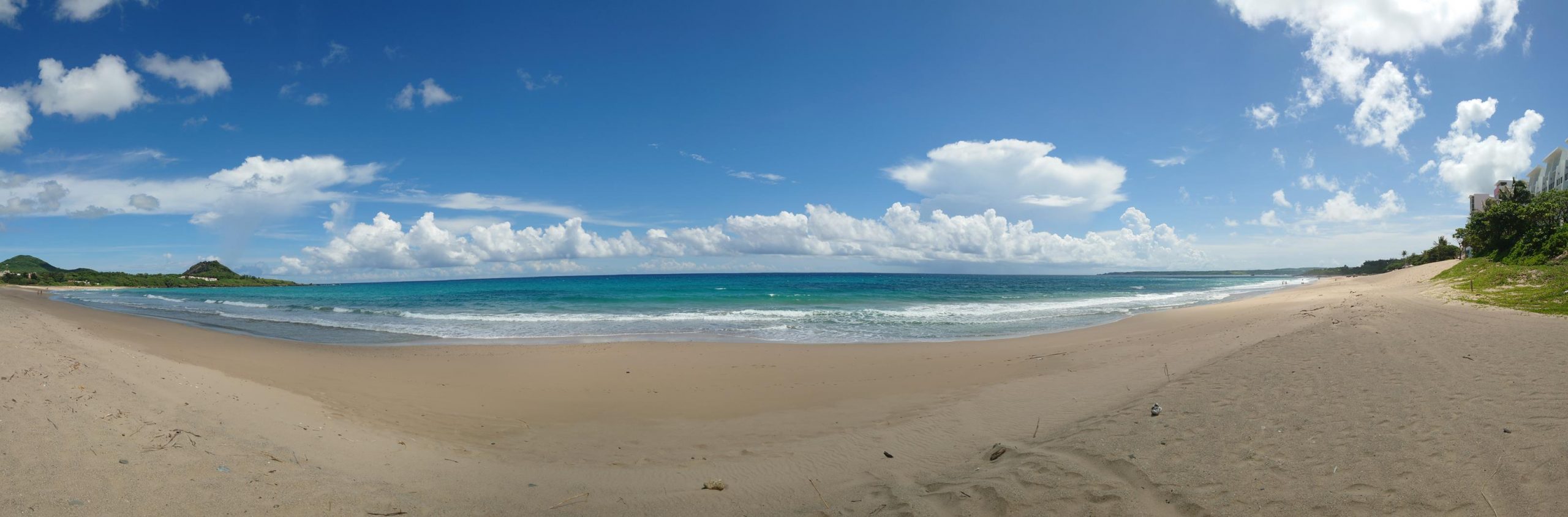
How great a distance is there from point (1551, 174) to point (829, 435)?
91.7 metres

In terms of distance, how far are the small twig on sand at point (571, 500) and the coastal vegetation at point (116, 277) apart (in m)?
128

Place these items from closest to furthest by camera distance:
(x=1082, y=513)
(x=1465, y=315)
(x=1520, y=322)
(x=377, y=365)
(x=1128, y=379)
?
(x=1082, y=513) → (x=1128, y=379) → (x=1520, y=322) → (x=377, y=365) → (x=1465, y=315)

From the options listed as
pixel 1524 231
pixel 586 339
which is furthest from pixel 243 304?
pixel 1524 231

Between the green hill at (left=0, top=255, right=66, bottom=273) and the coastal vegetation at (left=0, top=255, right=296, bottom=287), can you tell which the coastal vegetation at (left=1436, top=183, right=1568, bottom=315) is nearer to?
the coastal vegetation at (left=0, top=255, right=296, bottom=287)

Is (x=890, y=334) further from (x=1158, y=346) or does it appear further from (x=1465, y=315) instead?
(x=1465, y=315)

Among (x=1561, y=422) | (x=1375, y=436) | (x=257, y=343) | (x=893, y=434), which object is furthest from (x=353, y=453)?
(x=257, y=343)

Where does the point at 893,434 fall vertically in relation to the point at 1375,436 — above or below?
below

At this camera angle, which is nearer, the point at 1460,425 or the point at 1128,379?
the point at 1460,425

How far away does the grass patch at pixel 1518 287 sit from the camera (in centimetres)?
1441

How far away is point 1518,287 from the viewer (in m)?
19.0

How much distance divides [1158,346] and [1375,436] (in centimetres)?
879

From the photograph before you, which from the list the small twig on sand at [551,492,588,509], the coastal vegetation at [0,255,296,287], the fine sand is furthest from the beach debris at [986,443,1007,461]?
the coastal vegetation at [0,255,296,287]

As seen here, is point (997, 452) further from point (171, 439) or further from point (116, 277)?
point (116, 277)

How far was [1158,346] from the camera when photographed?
12938 mm
